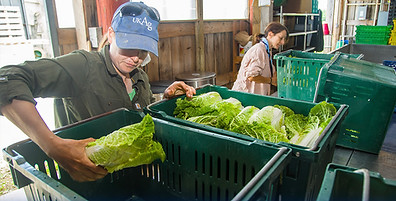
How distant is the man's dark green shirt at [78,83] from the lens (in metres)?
1.48

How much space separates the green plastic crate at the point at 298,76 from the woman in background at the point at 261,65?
0.42m

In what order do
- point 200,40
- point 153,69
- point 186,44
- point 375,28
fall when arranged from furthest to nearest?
point 375,28
point 200,40
point 186,44
point 153,69

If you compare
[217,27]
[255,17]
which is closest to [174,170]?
[217,27]

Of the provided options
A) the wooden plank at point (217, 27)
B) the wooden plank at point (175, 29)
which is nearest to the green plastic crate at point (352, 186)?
the wooden plank at point (175, 29)

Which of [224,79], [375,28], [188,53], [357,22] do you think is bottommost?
[224,79]

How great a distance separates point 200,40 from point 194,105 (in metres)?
3.71

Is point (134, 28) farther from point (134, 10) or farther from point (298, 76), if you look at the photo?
point (298, 76)

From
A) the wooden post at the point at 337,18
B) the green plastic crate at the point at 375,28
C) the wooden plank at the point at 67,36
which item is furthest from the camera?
the wooden post at the point at 337,18

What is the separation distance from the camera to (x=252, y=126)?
1.54m

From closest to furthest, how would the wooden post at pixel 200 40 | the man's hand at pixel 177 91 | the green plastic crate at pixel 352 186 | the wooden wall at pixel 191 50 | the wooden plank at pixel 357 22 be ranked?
1. the green plastic crate at pixel 352 186
2. the man's hand at pixel 177 91
3. the wooden wall at pixel 191 50
4. the wooden post at pixel 200 40
5. the wooden plank at pixel 357 22

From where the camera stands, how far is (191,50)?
17.9 feet

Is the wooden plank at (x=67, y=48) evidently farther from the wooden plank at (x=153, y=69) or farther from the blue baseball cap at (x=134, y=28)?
the blue baseball cap at (x=134, y=28)

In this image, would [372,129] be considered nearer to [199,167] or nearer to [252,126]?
[252,126]

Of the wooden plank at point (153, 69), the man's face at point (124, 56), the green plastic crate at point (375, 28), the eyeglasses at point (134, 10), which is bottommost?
the wooden plank at point (153, 69)
